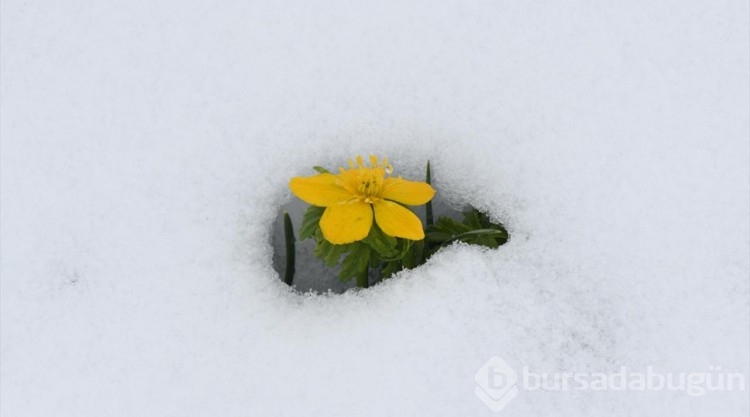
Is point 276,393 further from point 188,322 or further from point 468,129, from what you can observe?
point 468,129

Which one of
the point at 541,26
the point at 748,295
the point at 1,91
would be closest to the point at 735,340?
the point at 748,295

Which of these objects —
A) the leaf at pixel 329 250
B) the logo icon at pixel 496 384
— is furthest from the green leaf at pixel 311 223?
the logo icon at pixel 496 384

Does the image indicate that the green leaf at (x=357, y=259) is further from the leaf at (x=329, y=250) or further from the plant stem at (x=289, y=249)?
the plant stem at (x=289, y=249)

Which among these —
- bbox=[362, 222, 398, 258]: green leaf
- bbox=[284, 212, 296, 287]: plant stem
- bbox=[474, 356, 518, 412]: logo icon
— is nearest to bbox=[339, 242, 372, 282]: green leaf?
bbox=[362, 222, 398, 258]: green leaf

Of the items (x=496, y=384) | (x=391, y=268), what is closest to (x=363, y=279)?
(x=391, y=268)

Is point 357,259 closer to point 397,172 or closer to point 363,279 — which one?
point 363,279
